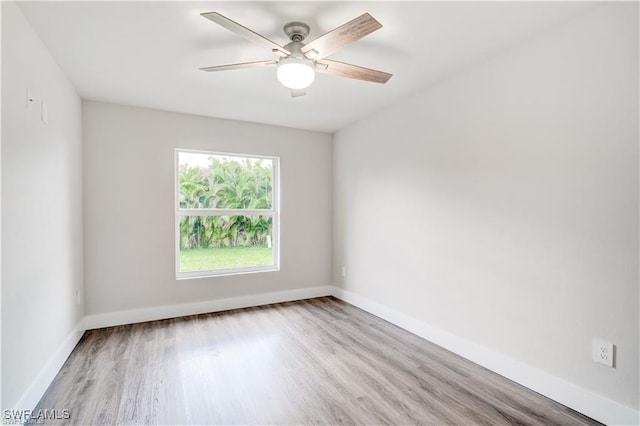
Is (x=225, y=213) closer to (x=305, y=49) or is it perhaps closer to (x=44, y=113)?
(x=44, y=113)

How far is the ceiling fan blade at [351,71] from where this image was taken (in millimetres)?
2138

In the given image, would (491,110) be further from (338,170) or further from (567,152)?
(338,170)

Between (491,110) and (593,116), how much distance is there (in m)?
0.68

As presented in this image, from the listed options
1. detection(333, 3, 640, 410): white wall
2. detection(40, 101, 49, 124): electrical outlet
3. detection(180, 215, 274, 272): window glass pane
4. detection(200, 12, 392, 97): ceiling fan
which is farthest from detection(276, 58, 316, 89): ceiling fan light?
detection(180, 215, 274, 272): window glass pane

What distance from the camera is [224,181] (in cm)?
397

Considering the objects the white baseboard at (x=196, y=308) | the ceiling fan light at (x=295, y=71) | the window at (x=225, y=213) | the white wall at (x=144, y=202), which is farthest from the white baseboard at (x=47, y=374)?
the ceiling fan light at (x=295, y=71)

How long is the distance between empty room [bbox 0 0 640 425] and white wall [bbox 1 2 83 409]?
21mm

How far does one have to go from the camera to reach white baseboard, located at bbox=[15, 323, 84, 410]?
182 cm

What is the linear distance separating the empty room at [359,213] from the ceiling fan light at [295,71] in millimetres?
15

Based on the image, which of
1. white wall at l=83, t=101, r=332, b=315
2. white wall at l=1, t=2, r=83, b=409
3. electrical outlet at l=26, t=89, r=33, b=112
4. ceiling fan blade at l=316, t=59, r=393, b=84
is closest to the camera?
white wall at l=1, t=2, r=83, b=409

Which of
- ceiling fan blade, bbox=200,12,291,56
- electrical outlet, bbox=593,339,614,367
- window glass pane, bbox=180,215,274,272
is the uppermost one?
ceiling fan blade, bbox=200,12,291,56

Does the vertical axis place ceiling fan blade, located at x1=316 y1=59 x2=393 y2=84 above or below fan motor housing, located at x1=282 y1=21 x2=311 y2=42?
below

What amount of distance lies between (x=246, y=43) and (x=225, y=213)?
220 cm

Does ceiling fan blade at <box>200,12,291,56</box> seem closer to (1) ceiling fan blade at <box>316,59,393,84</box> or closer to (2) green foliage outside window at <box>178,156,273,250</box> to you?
(1) ceiling fan blade at <box>316,59,393,84</box>
